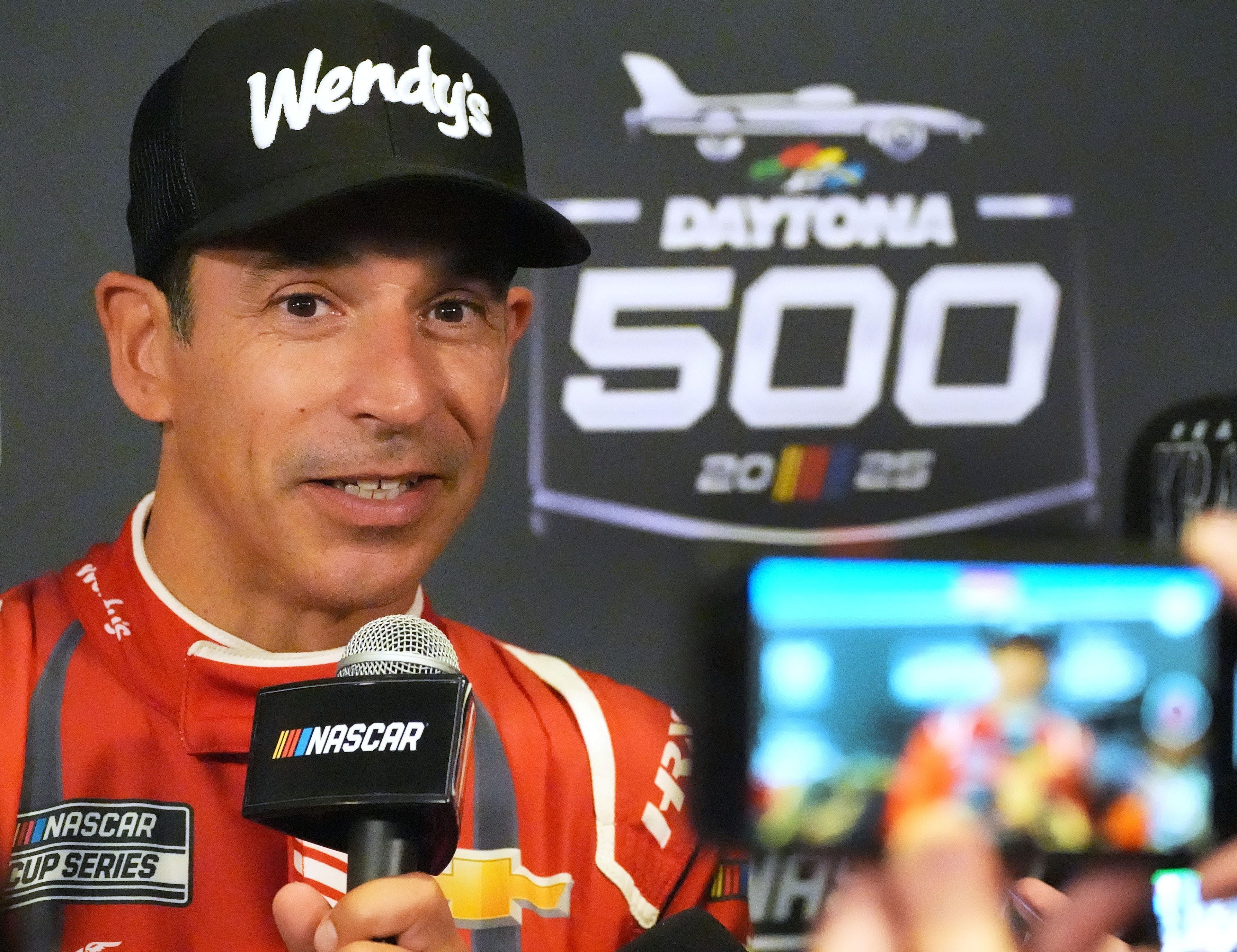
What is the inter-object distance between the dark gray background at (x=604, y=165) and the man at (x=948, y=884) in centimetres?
75

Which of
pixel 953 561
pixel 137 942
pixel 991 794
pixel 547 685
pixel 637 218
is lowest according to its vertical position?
pixel 137 942

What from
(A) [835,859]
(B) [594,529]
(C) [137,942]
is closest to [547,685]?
(B) [594,529]

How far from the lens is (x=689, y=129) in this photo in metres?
1.52

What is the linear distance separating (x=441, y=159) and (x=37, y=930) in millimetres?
635

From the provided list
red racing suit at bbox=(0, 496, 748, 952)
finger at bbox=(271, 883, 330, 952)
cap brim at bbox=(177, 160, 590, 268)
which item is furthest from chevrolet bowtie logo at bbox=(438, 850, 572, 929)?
cap brim at bbox=(177, 160, 590, 268)

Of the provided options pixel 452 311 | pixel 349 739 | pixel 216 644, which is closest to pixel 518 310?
pixel 452 311

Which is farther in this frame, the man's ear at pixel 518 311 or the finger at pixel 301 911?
the man's ear at pixel 518 311

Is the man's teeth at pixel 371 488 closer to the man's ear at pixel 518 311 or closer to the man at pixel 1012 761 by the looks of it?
the man's ear at pixel 518 311

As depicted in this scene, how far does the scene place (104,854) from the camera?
1084 mm

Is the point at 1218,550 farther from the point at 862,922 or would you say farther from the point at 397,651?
the point at 397,651

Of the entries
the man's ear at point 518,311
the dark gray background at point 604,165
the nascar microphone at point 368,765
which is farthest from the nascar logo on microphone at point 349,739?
the dark gray background at point 604,165

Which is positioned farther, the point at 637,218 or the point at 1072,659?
the point at 637,218

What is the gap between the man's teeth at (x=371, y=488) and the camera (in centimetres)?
109

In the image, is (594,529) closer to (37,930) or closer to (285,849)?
(285,849)
